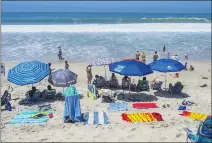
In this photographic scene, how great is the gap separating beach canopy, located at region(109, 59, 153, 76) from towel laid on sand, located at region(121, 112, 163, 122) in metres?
2.01

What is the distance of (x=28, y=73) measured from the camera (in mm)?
14867

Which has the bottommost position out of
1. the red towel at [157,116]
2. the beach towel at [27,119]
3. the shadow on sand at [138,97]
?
the shadow on sand at [138,97]

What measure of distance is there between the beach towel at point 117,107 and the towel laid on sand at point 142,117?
69cm

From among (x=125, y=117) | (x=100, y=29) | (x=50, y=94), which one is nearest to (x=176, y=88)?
(x=125, y=117)

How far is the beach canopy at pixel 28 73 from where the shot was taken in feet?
48.2

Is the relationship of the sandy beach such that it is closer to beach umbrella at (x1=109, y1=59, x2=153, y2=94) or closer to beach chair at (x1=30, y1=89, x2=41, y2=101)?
beach chair at (x1=30, y1=89, x2=41, y2=101)

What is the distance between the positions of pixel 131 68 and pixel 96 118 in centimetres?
302

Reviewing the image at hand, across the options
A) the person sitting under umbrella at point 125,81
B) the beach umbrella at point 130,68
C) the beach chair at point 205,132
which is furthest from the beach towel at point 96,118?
the beach chair at point 205,132

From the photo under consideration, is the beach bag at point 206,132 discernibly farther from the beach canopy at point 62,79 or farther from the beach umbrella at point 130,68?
the beach canopy at point 62,79

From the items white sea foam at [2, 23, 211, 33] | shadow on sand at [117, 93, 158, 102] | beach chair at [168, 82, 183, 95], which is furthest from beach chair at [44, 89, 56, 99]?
white sea foam at [2, 23, 211, 33]

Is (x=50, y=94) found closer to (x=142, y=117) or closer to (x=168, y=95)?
(x=142, y=117)

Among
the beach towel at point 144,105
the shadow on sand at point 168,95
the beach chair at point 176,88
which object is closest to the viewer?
the beach towel at point 144,105

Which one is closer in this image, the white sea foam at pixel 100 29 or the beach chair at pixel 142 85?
the beach chair at pixel 142 85

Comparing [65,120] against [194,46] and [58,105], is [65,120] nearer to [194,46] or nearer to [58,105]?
[58,105]
